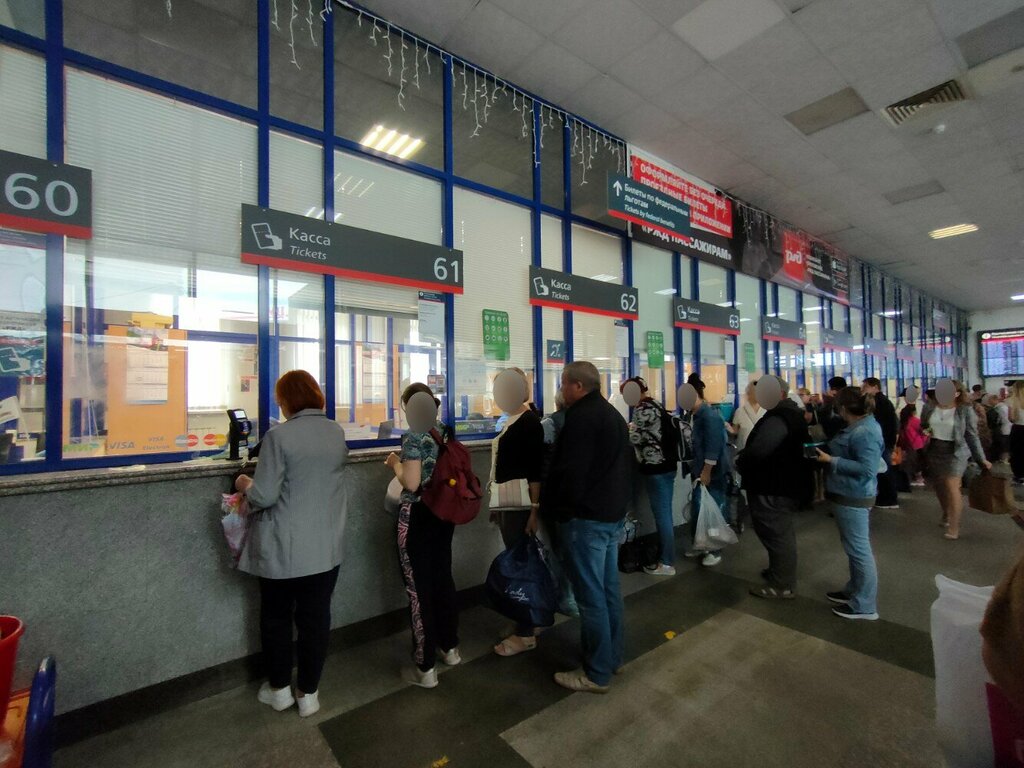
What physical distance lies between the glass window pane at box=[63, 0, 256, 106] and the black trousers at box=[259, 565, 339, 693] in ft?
9.02

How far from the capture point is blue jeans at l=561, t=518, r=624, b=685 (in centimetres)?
215

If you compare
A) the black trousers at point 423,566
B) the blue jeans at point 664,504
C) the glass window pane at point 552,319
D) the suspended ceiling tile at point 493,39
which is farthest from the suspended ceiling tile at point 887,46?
the black trousers at point 423,566

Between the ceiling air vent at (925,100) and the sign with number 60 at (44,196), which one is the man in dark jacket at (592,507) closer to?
the sign with number 60 at (44,196)

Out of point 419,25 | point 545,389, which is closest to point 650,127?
point 419,25

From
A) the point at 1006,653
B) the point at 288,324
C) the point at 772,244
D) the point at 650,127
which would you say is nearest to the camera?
the point at 1006,653

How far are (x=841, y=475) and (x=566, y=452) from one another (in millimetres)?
1956

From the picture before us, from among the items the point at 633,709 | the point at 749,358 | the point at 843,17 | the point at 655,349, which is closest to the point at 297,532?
the point at 633,709

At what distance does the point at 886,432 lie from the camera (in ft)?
16.2

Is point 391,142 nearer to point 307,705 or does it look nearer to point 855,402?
point 307,705

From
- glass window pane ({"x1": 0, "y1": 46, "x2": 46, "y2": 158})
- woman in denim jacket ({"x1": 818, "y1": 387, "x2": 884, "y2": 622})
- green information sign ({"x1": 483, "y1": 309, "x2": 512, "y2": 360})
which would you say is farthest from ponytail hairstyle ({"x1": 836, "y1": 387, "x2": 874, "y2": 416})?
glass window pane ({"x1": 0, "y1": 46, "x2": 46, "y2": 158})

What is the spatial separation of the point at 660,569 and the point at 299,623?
2605mm

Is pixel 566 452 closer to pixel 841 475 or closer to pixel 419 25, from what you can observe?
pixel 841 475

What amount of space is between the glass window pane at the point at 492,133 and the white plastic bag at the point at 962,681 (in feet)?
11.5

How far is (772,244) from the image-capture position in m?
6.39
